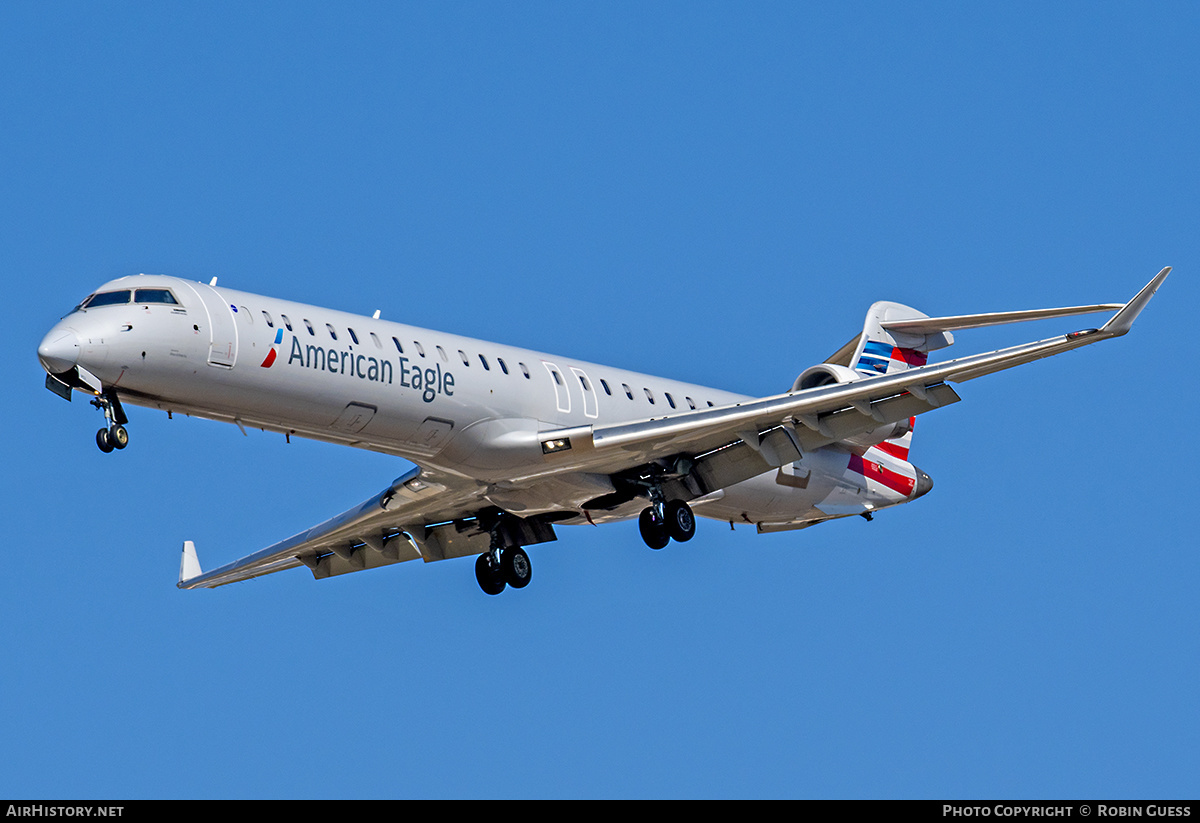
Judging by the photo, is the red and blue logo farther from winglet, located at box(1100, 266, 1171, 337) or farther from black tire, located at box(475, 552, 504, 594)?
winglet, located at box(1100, 266, 1171, 337)

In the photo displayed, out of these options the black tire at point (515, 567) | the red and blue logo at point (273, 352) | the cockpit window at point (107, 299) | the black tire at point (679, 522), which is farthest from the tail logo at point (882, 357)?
the cockpit window at point (107, 299)

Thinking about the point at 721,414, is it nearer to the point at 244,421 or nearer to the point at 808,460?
the point at 808,460

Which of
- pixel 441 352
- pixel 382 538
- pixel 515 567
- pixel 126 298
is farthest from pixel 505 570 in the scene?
pixel 126 298

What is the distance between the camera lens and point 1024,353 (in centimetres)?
2238

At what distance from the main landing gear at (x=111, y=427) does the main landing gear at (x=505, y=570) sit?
741 centimetres

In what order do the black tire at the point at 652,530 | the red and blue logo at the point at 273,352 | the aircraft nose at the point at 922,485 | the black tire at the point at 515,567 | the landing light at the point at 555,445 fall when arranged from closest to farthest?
the red and blue logo at the point at 273,352, the landing light at the point at 555,445, the black tire at the point at 652,530, the black tire at the point at 515,567, the aircraft nose at the point at 922,485

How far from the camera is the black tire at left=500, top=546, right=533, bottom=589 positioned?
1027 inches

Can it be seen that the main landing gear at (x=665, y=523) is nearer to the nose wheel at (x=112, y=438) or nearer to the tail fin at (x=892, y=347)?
the tail fin at (x=892, y=347)

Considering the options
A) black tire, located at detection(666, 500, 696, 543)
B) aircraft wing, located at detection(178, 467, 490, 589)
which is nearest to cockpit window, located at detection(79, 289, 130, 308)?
aircraft wing, located at detection(178, 467, 490, 589)

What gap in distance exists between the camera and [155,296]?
20828mm

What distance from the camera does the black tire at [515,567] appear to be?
26.1 meters

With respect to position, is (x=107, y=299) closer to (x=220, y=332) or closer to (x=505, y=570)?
(x=220, y=332)

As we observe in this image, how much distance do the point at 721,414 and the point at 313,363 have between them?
223 inches
